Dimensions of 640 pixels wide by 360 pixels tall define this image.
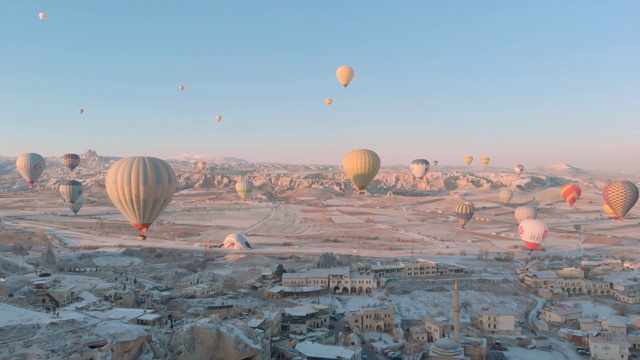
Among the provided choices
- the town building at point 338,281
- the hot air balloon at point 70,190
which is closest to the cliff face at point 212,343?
the town building at point 338,281

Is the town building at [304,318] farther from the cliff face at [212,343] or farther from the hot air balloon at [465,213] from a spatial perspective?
the hot air balloon at [465,213]

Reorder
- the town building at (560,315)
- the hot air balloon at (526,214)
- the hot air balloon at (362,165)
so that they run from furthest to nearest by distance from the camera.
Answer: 1. the hot air balloon at (526,214)
2. the hot air balloon at (362,165)
3. the town building at (560,315)

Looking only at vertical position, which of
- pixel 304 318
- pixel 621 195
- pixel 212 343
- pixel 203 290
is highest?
pixel 621 195

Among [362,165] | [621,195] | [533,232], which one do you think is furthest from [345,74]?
[621,195]

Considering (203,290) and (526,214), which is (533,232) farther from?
(203,290)

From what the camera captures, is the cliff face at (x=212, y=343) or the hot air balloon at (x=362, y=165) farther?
the hot air balloon at (x=362, y=165)

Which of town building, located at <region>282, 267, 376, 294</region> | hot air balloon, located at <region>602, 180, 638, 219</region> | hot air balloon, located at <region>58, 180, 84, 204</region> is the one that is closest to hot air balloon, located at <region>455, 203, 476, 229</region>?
hot air balloon, located at <region>602, 180, 638, 219</region>
